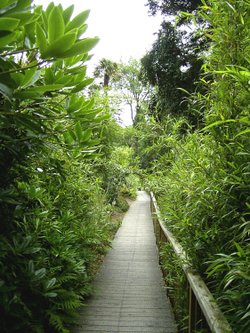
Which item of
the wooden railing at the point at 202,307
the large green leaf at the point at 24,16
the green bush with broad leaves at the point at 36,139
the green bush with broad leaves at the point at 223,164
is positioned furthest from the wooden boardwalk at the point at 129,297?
the large green leaf at the point at 24,16

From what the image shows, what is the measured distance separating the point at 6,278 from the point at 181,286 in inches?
59.7

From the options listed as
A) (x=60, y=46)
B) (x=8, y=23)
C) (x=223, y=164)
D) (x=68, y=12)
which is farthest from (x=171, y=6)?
(x=8, y=23)

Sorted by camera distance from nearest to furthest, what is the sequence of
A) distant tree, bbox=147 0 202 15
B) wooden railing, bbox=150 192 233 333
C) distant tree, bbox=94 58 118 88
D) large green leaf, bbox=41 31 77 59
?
large green leaf, bbox=41 31 77 59
wooden railing, bbox=150 192 233 333
distant tree, bbox=147 0 202 15
distant tree, bbox=94 58 118 88

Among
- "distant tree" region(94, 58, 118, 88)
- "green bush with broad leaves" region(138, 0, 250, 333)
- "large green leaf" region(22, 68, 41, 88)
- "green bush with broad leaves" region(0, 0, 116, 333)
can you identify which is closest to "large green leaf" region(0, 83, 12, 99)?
"green bush with broad leaves" region(0, 0, 116, 333)

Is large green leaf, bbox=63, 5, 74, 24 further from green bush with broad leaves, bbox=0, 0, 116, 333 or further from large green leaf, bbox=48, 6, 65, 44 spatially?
large green leaf, bbox=48, 6, 65, 44

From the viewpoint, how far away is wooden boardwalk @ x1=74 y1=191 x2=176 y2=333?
289 centimetres

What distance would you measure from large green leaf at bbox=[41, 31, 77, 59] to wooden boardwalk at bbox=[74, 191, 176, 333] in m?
2.47

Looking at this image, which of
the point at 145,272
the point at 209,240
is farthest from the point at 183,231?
the point at 145,272

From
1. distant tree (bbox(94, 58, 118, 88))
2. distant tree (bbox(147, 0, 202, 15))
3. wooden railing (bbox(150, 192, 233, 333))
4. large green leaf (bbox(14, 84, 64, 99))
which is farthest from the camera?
distant tree (bbox(94, 58, 118, 88))

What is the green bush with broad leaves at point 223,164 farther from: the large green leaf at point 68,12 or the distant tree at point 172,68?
the distant tree at point 172,68

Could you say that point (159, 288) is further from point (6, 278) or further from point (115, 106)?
point (115, 106)

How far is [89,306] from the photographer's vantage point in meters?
3.42

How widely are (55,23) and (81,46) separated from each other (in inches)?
5.0

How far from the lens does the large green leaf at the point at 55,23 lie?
1151mm
